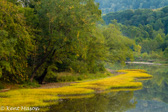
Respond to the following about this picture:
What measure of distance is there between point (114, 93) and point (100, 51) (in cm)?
2072

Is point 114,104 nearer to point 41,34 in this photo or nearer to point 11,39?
point 11,39

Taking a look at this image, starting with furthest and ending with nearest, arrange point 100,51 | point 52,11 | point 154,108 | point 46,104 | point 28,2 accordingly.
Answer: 1. point 100,51
2. point 28,2
3. point 52,11
4. point 154,108
5. point 46,104

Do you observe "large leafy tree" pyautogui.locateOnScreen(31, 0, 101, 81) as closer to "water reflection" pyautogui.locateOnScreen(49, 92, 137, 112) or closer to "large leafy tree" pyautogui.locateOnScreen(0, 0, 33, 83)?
"large leafy tree" pyautogui.locateOnScreen(0, 0, 33, 83)

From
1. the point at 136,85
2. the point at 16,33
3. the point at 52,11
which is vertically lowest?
the point at 136,85

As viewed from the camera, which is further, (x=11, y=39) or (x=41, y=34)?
(x=41, y=34)

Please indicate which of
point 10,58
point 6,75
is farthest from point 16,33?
point 6,75

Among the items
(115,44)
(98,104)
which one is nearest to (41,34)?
(98,104)

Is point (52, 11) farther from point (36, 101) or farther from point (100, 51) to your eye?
point (100, 51)

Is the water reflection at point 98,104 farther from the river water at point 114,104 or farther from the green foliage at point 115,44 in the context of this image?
the green foliage at point 115,44

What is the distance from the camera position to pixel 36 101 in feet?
79.3

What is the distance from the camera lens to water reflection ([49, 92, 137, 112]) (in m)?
23.4

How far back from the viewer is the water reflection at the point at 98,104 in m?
23.4

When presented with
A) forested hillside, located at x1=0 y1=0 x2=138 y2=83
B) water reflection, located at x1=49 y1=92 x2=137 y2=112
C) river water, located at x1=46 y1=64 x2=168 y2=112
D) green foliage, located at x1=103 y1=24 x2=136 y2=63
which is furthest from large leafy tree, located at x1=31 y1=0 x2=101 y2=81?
green foliage, located at x1=103 y1=24 x2=136 y2=63

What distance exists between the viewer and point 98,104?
2608 centimetres
